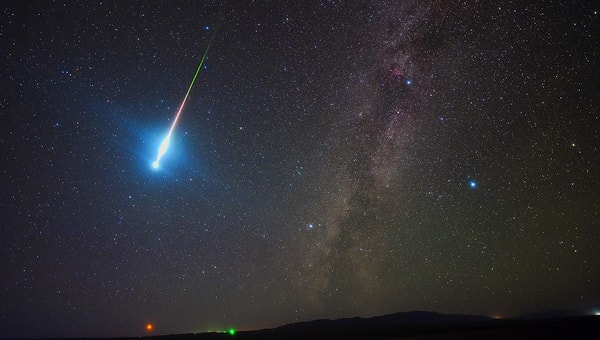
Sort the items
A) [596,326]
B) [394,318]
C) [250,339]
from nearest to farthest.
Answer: [596,326]
[250,339]
[394,318]

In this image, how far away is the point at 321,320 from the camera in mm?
75562

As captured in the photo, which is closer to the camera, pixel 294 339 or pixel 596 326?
pixel 596 326

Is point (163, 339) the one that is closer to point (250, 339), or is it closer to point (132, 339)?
point (132, 339)

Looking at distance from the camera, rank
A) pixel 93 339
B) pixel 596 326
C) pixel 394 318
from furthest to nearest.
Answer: pixel 394 318
pixel 93 339
pixel 596 326

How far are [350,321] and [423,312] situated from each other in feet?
89.7

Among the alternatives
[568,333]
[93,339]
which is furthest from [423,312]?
[568,333]

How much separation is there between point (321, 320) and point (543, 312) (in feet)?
265

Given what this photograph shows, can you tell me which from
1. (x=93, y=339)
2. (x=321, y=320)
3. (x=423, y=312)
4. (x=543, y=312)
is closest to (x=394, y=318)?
(x=423, y=312)

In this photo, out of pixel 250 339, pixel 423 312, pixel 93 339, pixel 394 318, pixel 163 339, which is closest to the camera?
pixel 250 339

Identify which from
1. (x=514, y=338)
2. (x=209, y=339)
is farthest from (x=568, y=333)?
(x=209, y=339)

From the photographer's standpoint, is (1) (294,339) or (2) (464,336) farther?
(1) (294,339)

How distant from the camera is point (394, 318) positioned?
82.9m

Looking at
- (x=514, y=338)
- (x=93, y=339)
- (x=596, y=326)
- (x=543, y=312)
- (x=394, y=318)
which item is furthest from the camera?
(x=543, y=312)

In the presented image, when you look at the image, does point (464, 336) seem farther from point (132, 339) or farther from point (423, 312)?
point (423, 312)
